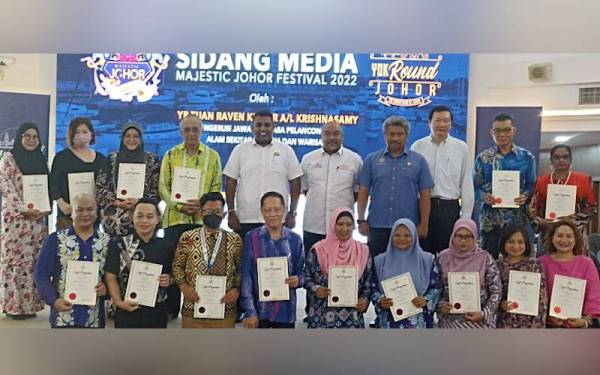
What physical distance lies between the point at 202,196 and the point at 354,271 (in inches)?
35.3

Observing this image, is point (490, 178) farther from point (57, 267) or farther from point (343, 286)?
point (57, 267)

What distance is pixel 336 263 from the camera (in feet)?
8.22

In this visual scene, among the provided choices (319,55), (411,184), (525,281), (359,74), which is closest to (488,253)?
(525,281)

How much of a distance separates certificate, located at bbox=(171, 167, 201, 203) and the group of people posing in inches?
0.5

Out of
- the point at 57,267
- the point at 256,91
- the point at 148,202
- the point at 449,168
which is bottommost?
the point at 57,267

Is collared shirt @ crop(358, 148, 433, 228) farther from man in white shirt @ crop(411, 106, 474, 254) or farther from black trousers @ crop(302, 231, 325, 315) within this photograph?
black trousers @ crop(302, 231, 325, 315)

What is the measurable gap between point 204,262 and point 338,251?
707mm

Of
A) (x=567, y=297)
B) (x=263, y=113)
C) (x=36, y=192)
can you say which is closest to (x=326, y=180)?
(x=263, y=113)

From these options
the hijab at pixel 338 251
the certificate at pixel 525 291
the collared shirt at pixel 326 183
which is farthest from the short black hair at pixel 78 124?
the certificate at pixel 525 291

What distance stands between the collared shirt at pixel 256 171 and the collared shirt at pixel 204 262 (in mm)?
156

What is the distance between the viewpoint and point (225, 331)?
102 inches

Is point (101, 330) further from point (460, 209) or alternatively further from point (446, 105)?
point (446, 105)

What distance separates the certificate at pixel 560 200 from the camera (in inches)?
100

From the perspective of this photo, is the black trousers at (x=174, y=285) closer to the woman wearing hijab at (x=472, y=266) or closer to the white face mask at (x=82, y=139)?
the white face mask at (x=82, y=139)
